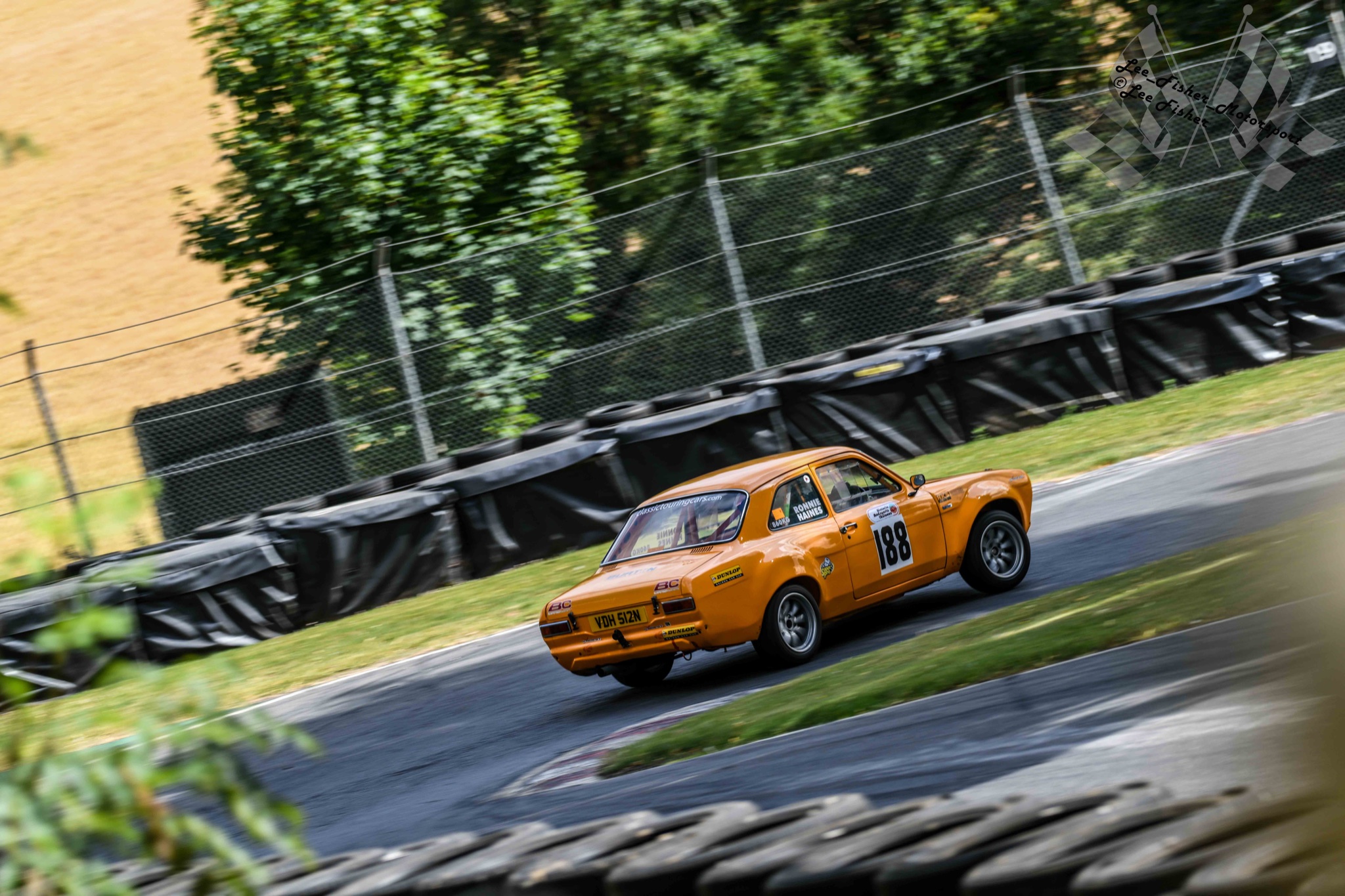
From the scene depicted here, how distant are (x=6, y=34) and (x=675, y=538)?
2780 inches

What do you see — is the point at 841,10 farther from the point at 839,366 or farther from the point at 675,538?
the point at 675,538

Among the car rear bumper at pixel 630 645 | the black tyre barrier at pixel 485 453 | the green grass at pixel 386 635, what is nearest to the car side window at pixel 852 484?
the car rear bumper at pixel 630 645

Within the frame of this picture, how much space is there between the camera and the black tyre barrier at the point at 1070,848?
253 centimetres

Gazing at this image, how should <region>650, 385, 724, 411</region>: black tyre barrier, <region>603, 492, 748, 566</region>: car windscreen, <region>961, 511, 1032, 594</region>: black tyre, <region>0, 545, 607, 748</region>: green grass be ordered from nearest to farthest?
1. <region>603, 492, 748, 566</region>: car windscreen
2. <region>961, 511, 1032, 594</region>: black tyre
3. <region>0, 545, 607, 748</region>: green grass
4. <region>650, 385, 724, 411</region>: black tyre barrier

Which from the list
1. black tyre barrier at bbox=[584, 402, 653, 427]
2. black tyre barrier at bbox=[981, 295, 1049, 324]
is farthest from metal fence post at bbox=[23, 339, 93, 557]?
black tyre barrier at bbox=[981, 295, 1049, 324]

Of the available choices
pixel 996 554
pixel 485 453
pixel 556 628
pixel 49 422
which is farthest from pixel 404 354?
pixel 996 554

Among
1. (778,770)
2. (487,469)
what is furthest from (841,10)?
(778,770)

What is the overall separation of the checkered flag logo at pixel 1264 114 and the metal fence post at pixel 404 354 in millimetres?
12738

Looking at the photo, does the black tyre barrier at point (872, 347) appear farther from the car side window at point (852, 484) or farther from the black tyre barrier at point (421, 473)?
the car side window at point (852, 484)

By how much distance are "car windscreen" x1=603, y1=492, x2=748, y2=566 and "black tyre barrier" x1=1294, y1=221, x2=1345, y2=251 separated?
1199cm

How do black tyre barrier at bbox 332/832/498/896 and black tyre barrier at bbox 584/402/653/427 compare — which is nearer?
black tyre barrier at bbox 332/832/498/896

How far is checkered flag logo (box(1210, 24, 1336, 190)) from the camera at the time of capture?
20.6m

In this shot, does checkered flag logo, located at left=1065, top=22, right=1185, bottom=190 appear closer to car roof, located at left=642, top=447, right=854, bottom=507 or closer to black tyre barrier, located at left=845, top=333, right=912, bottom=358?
black tyre barrier, located at left=845, top=333, right=912, bottom=358

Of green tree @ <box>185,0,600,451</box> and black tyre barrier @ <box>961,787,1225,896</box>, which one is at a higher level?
green tree @ <box>185,0,600,451</box>
